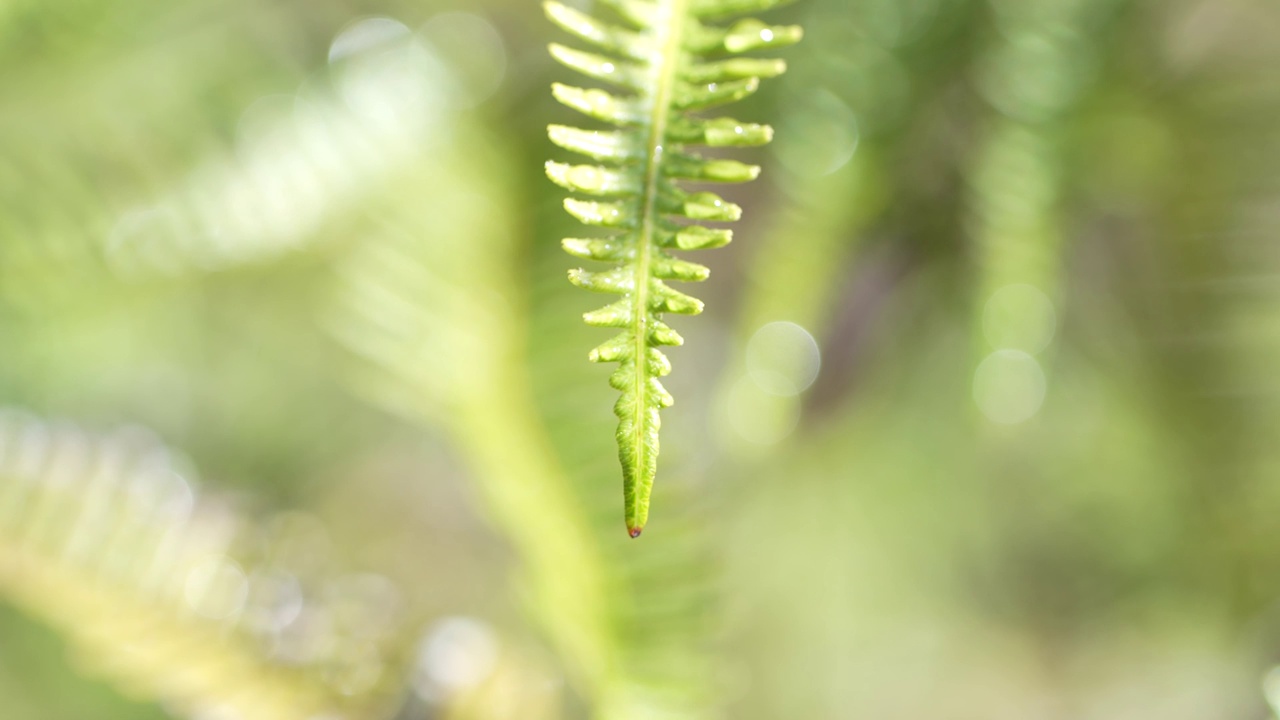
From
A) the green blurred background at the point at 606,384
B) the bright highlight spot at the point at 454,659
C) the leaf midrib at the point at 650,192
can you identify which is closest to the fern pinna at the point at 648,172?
the leaf midrib at the point at 650,192

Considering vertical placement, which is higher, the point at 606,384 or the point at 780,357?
the point at 780,357

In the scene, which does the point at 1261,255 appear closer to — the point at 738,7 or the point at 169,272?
the point at 738,7

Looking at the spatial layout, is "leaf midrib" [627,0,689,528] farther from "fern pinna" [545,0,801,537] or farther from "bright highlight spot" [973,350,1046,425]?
"bright highlight spot" [973,350,1046,425]

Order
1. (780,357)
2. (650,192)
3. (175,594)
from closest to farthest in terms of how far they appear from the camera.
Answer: (650,192)
(175,594)
(780,357)

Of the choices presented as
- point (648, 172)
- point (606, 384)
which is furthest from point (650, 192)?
point (606, 384)

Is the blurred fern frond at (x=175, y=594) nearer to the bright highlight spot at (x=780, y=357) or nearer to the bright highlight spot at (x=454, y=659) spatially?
the bright highlight spot at (x=454, y=659)

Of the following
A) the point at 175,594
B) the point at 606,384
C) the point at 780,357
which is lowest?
the point at 175,594

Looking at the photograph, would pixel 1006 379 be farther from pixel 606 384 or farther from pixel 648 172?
pixel 648 172
